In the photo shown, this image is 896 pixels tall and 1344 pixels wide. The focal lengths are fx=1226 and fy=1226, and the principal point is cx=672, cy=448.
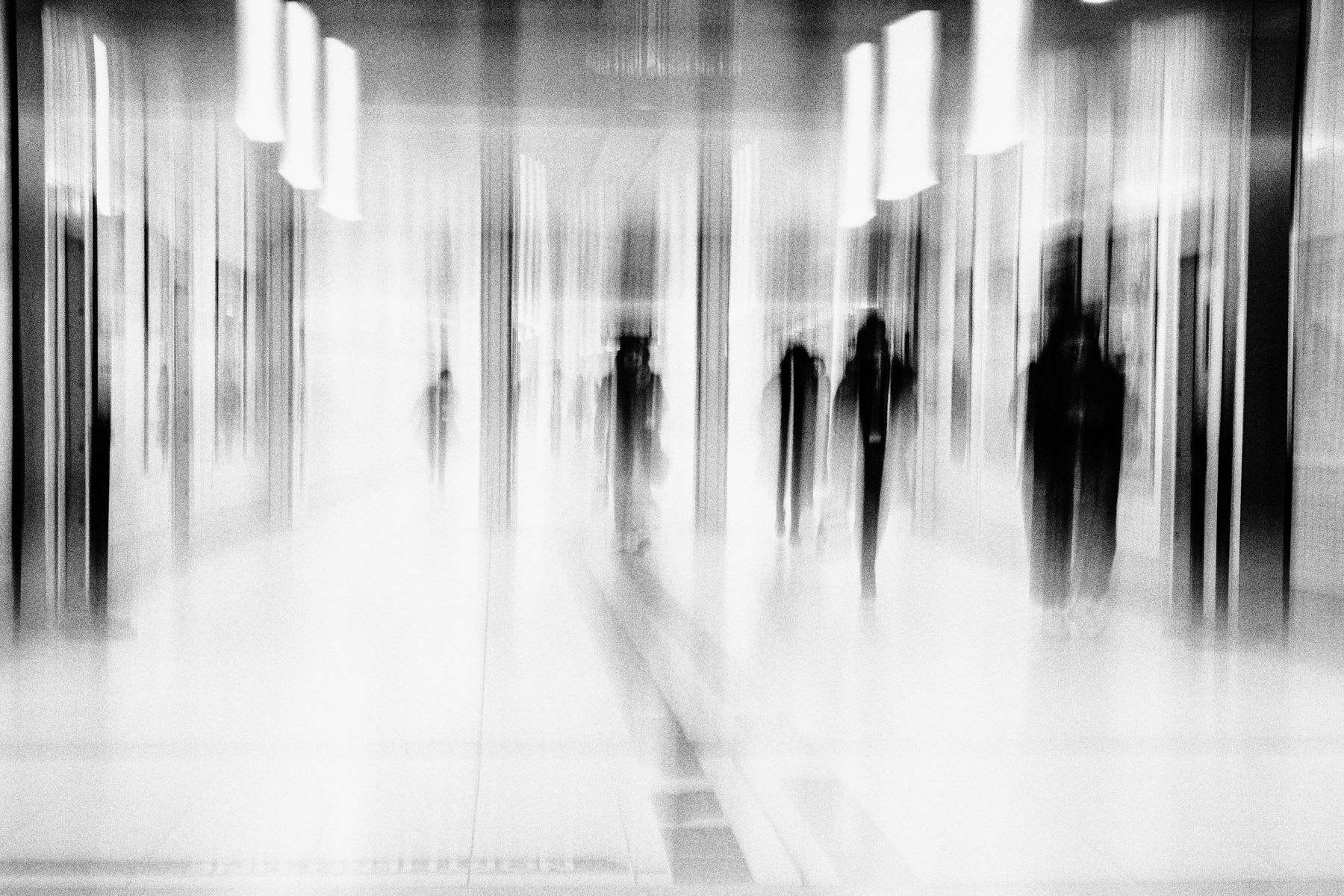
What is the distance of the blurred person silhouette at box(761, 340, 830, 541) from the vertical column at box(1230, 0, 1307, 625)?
284cm

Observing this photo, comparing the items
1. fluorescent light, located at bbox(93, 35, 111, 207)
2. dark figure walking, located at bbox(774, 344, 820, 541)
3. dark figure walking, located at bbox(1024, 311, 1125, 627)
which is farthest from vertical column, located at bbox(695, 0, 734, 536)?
fluorescent light, located at bbox(93, 35, 111, 207)

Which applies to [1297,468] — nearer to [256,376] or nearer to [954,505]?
[954,505]

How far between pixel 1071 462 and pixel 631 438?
12.1ft

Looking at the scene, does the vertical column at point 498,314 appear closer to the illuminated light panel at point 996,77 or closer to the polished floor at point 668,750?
the polished floor at point 668,750

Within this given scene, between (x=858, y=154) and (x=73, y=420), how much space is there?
5.79 meters

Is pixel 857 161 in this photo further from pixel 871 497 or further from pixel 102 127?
pixel 102 127

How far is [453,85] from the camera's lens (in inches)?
316

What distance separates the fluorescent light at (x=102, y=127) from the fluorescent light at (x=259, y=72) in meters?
0.81

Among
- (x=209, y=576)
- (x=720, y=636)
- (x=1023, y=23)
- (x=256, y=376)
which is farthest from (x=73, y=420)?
(x=1023, y=23)

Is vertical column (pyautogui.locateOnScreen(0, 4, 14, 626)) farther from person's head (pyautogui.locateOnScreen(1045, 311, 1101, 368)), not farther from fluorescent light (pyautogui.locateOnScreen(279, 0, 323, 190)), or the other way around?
person's head (pyautogui.locateOnScreen(1045, 311, 1101, 368))

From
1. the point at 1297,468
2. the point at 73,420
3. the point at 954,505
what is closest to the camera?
the point at 73,420

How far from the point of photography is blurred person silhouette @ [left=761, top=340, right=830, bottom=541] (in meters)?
8.12

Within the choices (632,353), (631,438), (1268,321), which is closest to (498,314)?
(632,353)

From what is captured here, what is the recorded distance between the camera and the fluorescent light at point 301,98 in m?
7.15
